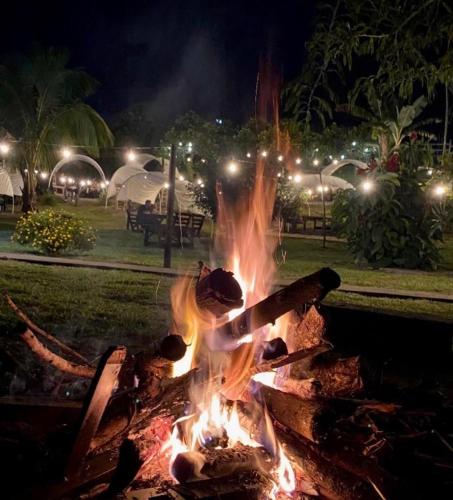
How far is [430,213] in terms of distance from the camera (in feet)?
62.8

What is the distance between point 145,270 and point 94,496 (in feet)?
38.6

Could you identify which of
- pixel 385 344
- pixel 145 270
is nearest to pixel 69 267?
pixel 145 270

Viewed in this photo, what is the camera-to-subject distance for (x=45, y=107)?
89.0 feet

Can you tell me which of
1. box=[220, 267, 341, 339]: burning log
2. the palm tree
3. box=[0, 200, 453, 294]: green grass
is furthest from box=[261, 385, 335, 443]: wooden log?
the palm tree

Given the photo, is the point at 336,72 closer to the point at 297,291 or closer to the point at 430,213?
the point at 297,291

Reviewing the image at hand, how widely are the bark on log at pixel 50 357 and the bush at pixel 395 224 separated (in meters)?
15.0

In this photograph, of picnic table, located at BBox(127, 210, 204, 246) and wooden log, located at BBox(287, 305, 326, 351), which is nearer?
wooden log, located at BBox(287, 305, 326, 351)

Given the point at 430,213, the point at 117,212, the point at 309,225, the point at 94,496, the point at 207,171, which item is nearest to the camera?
the point at 94,496

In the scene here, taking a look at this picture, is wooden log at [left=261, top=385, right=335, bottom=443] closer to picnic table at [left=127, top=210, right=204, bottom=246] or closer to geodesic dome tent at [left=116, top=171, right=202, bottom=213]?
picnic table at [left=127, top=210, right=204, bottom=246]

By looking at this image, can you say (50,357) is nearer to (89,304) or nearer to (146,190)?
(89,304)

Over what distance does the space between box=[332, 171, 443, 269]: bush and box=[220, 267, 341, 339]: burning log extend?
14.4 m

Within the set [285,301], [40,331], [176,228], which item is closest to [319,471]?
[285,301]

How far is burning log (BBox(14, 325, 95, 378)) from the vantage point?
3898 mm

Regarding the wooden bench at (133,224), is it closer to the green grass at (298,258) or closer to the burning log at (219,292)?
the green grass at (298,258)
